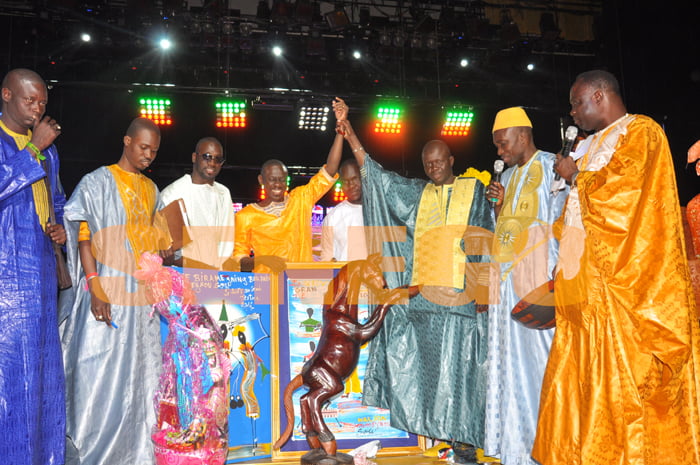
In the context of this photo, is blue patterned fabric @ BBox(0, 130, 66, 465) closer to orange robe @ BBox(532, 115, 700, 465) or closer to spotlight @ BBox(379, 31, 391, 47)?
orange robe @ BBox(532, 115, 700, 465)

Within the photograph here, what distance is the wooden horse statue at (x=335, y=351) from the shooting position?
399 cm

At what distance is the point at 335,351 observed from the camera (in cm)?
411

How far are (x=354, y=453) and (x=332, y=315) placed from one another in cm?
97

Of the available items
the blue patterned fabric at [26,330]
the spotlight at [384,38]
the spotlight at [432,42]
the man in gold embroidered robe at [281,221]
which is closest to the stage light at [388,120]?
the spotlight at [384,38]

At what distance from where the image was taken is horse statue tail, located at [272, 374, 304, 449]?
4.16m

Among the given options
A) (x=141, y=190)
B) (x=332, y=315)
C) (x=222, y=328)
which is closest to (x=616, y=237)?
(x=332, y=315)

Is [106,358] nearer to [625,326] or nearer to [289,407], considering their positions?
[289,407]

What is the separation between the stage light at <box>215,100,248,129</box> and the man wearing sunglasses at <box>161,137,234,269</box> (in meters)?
5.55

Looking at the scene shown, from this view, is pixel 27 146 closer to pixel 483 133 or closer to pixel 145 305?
pixel 145 305

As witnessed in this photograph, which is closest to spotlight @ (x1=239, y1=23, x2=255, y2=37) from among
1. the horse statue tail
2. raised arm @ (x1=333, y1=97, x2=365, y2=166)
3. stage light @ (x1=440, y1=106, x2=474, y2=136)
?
stage light @ (x1=440, y1=106, x2=474, y2=136)

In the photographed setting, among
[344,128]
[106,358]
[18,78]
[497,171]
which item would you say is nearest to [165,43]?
[344,128]

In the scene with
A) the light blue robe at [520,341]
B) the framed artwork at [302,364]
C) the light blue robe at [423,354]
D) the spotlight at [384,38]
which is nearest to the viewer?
the light blue robe at [520,341]

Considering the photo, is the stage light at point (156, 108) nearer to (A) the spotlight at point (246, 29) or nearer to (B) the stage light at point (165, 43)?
(B) the stage light at point (165, 43)

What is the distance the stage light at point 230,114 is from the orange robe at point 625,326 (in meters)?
8.32
